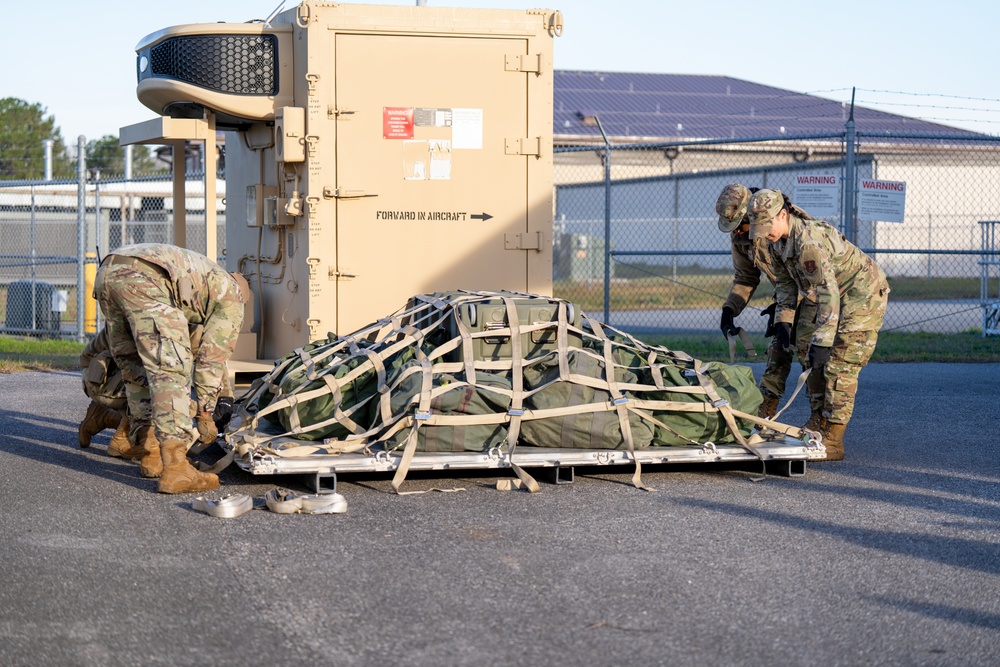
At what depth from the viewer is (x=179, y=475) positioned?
594 centimetres

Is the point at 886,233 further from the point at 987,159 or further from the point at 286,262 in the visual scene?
the point at 286,262

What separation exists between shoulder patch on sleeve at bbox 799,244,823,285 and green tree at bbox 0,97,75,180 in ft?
125

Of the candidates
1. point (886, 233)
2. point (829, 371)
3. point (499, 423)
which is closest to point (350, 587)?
point (499, 423)

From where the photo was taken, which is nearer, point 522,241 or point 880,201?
point 522,241

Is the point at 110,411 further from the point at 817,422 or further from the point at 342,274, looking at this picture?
the point at 817,422

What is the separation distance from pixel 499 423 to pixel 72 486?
7.66ft

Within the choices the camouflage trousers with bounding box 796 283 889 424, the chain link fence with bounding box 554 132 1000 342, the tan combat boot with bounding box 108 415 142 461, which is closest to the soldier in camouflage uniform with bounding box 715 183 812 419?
the camouflage trousers with bounding box 796 283 889 424

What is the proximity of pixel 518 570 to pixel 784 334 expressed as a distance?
140 inches

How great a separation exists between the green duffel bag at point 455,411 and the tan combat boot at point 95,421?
6.52 feet

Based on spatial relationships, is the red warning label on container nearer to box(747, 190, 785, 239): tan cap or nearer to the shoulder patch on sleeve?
box(747, 190, 785, 239): tan cap

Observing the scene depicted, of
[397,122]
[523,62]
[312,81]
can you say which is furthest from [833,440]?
[312,81]

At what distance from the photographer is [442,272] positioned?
8.64 meters

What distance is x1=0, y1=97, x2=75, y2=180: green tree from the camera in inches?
1659

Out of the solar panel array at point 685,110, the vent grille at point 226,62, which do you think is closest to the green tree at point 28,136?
the solar panel array at point 685,110
